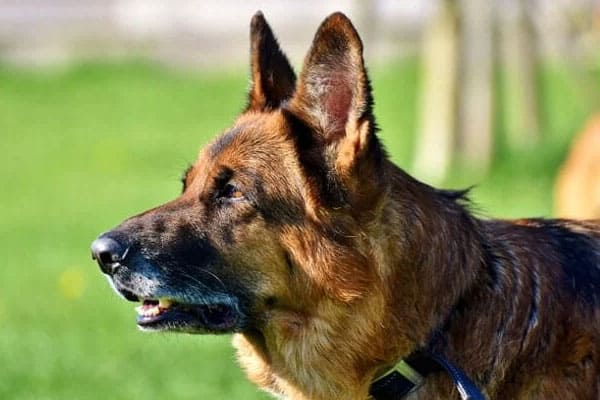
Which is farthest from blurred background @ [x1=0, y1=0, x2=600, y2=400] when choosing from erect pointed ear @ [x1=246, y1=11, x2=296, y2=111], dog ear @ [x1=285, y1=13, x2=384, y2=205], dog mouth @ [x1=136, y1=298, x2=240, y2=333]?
dog mouth @ [x1=136, y1=298, x2=240, y2=333]

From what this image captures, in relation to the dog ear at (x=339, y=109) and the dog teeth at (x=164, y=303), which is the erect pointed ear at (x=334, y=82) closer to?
the dog ear at (x=339, y=109)

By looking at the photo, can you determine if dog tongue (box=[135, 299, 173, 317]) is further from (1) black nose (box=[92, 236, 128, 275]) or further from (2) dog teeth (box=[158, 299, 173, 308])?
(1) black nose (box=[92, 236, 128, 275])

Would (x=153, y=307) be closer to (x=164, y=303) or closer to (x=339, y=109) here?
(x=164, y=303)

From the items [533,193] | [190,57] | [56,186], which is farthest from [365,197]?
[190,57]

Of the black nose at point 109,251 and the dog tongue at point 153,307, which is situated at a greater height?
the black nose at point 109,251

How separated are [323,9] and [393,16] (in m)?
1.71

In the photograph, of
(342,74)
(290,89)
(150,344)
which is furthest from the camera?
(150,344)

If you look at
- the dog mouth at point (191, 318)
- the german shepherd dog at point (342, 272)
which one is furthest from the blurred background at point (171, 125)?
the dog mouth at point (191, 318)

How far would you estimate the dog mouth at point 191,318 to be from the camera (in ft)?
15.5

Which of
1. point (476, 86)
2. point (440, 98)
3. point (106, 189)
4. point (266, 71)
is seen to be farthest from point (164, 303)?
point (106, 189)

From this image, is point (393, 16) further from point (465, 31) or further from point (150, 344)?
point (150, 344)

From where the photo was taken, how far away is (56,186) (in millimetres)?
16312

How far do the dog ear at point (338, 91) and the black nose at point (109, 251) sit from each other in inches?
32.8

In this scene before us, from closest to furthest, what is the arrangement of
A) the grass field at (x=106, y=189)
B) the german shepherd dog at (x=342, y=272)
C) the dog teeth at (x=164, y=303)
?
1. the german shepherd dog at (x=342, y=272)
2. the dog teeth at (x=164, y=303)
3. the grass field at (x=106, y=189)
